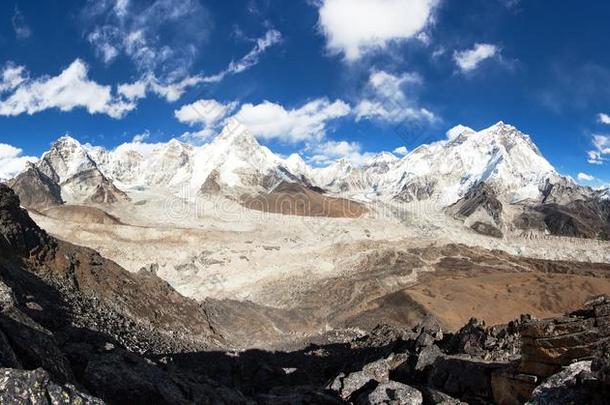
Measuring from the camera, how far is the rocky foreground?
8.67 meters

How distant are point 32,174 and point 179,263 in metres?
88.9

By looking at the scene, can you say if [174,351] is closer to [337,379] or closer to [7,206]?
[337,379]

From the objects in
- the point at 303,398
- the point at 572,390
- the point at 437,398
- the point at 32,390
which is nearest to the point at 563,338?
the point at 572,390

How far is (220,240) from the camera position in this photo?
72.9m

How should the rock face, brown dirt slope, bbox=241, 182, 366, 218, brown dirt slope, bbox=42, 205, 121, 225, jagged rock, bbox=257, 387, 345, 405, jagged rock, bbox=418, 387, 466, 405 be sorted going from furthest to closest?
1. brown dirt slope, bbox=241, 182, 366, 218
2. brown dirt slope, bbox=42, 205, 121, 225
3. jagged rock, bbox=257, 387, 345, 405
4. jagged rock, bbox=418, 387, 466, 405
5. the rock face

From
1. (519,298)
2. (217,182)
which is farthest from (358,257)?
(217,182)

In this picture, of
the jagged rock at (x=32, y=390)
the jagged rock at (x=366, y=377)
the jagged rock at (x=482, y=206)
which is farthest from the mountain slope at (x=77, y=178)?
the jagged rock at (x=32, y=390)

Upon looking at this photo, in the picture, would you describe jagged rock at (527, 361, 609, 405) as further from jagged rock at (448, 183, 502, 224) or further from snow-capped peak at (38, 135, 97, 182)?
snow-capped peak at (38, 135, 97, 182)

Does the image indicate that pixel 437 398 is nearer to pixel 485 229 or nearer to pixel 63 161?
pixel 485 229

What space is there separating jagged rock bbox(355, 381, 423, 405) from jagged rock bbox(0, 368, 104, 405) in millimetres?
10798

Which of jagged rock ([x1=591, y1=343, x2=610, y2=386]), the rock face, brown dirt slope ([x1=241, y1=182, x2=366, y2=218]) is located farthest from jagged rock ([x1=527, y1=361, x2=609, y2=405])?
brown dirt slope ([x1=241, y1=182, x2=366, y2=218])

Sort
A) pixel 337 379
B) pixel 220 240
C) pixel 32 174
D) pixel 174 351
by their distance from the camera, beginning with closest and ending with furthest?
pixel 337 379, pixel 174 351, pixel 220 240, pixel 32 174

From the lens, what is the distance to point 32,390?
6004mm

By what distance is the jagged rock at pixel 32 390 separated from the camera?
5857 mm
